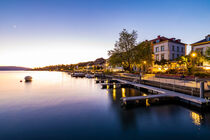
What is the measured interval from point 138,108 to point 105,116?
140 inches

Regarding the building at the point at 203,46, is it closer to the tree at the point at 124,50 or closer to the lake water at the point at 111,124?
the tree at the point at 124,50

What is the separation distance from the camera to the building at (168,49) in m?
40.0

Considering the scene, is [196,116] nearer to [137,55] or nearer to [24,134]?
[24,134]

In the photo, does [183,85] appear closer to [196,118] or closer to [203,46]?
[196,118]

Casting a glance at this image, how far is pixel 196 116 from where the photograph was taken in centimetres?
999

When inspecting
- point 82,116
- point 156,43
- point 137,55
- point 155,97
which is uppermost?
point 156,43

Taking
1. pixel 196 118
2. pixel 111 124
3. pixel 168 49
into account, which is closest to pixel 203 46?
pixel 168 49

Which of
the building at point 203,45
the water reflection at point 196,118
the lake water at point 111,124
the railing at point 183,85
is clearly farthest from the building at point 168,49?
the water reflection at point 196,118

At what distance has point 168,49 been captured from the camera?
39.7 m

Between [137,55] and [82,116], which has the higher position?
[137,55]

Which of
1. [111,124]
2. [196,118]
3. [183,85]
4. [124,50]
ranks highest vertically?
[124,50]

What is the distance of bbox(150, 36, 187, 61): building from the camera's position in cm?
3997

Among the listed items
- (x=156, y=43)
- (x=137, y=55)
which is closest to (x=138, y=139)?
(x=137, y=55)

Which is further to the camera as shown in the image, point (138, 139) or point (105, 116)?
point (105, 116)
